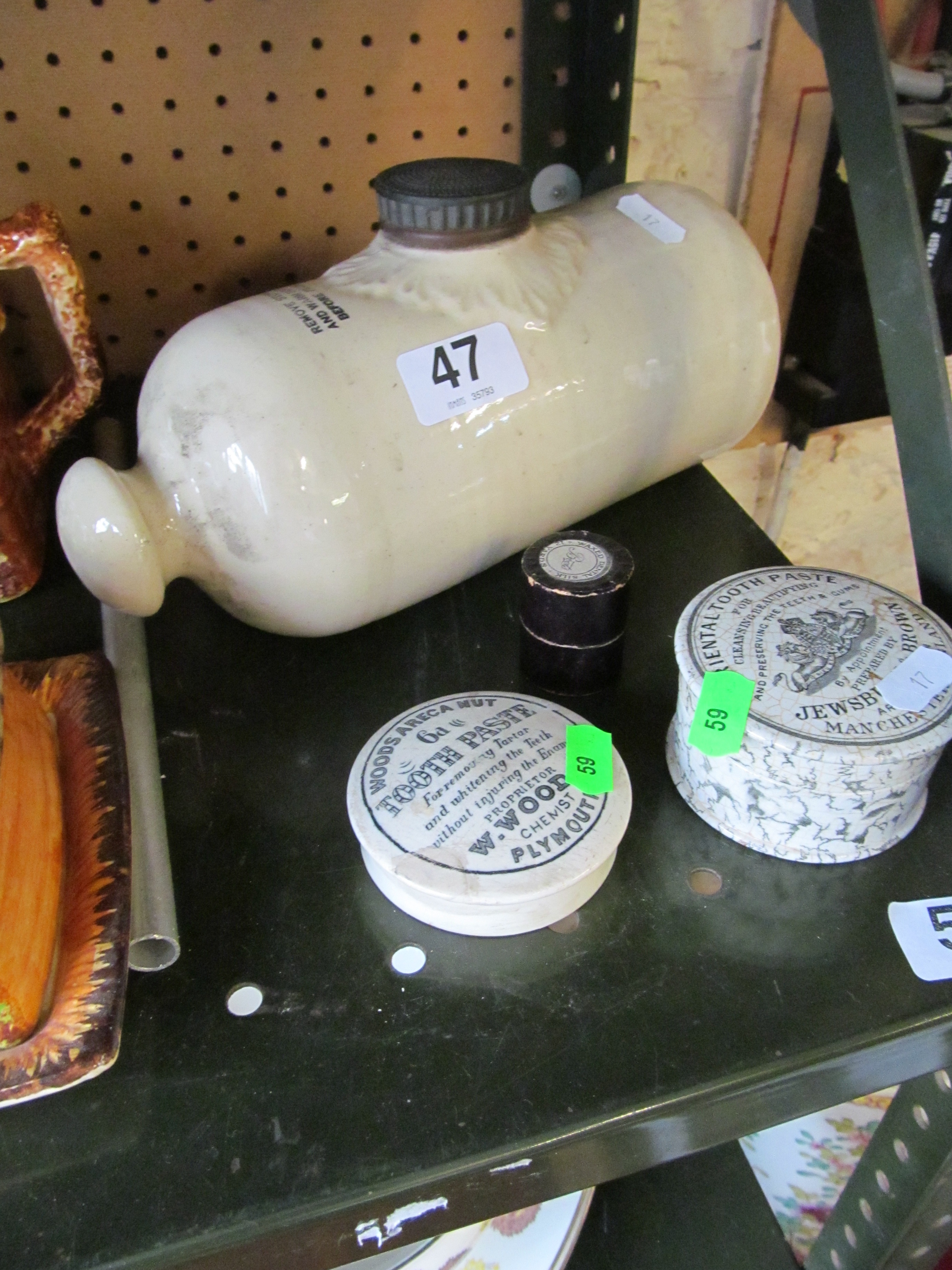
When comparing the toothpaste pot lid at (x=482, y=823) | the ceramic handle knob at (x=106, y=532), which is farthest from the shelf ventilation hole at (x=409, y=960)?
the ceramic handle knob at (x=106, y=532)

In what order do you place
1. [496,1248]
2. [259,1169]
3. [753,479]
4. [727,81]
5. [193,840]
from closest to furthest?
[259,1169]
[193,840]
[496,1248]
[727,81]
[753,479]

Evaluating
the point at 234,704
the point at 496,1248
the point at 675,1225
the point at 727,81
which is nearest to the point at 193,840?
the point at 234,704

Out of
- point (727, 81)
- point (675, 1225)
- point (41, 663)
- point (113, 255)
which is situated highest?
point (727, 81)

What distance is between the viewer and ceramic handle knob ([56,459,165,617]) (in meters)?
0.47

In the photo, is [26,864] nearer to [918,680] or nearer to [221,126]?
[918,680]

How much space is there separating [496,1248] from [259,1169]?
40 centimetres

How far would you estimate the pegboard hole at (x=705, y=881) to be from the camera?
1.41 feet

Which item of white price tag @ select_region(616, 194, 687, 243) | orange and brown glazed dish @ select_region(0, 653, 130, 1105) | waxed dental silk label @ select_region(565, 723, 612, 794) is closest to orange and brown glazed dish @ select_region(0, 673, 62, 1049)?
orange and brown glazed dish @ select_region(0, 653, 130, 1105)

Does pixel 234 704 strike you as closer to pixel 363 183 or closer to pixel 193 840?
pixel 193 840

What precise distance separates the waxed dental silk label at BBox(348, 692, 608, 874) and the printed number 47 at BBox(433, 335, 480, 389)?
0.60 feet

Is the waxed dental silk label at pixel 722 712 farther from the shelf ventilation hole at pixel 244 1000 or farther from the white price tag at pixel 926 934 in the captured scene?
the shelf ventilation hole at pixel 244 1000

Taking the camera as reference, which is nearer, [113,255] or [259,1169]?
[259,1169]

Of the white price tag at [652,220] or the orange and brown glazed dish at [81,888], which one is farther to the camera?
the white price tag at [652,220]

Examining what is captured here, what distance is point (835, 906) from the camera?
0.42m
